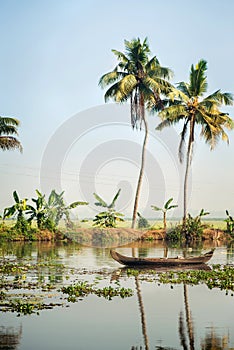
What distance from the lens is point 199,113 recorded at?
3162 cm

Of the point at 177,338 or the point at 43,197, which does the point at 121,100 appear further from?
the point at 177,338

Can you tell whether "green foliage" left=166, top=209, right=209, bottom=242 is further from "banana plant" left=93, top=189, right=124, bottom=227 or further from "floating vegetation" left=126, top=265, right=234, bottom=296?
"floating vegetation" left=126, top=265, right=234, bottom=296

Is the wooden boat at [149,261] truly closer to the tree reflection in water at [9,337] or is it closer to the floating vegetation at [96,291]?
the floating vegetation at [96,291]

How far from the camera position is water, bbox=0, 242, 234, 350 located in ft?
26.7

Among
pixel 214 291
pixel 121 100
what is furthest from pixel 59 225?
pixel 214 291

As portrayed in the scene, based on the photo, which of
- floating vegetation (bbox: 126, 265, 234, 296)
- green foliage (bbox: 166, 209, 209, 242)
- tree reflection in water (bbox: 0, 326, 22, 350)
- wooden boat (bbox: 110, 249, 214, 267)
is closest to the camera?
tree reflection in water (bbox: 0, 326, 22, 350)

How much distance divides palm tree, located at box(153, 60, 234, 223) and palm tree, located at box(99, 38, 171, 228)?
1.35 meters

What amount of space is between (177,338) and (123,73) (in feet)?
85.3

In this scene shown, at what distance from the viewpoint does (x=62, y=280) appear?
47.2 feet

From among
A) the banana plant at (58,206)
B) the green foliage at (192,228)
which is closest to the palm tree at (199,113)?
the green foliage at (192,228)

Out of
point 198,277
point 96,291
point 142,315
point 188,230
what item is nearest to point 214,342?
point 142,315

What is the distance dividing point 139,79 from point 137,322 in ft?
81.2

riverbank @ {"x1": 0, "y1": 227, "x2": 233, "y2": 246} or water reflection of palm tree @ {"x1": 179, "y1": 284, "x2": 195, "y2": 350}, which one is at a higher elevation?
riverbank @ {"x1": 0, "y1": 227, "x2": 233, "y2": 246}

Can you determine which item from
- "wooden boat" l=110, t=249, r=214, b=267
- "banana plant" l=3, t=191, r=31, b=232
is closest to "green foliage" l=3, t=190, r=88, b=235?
"banana plant" l=3, t=191, r=31, b=232
